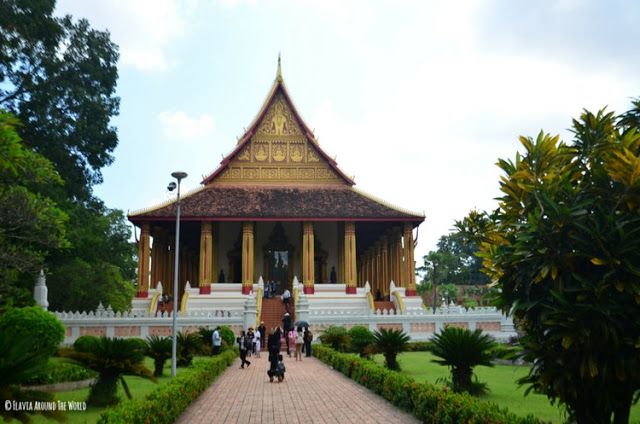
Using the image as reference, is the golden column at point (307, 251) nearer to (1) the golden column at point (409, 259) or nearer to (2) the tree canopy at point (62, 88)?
(1) the golden column at point (409, 259)

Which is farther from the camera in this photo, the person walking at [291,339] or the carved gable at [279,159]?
the carved gable at [279,159]

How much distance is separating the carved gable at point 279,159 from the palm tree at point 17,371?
30.3 m

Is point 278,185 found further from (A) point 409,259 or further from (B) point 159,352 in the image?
(B) point 159,352

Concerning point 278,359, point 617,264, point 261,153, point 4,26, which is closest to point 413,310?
point 261,153

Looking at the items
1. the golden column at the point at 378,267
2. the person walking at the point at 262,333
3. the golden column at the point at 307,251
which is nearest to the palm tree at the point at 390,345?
the person walking at the point at 262,333

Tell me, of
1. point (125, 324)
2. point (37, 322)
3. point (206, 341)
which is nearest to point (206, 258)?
point (125, 324)

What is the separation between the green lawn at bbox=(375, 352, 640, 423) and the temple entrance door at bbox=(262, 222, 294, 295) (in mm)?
16224

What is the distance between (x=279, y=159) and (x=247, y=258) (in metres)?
6.77

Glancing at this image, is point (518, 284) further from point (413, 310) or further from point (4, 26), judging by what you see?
point (4, 26)

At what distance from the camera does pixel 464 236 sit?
1265 centimetres

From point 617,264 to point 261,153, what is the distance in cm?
3010

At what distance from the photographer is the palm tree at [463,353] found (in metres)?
11.2

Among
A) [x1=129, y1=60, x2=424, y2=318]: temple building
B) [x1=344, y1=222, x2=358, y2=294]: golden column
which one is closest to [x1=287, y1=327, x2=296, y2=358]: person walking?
[x1=129, y1=60, x2=424, y2=318]: temple building

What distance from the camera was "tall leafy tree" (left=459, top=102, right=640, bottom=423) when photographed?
21.4 ft
